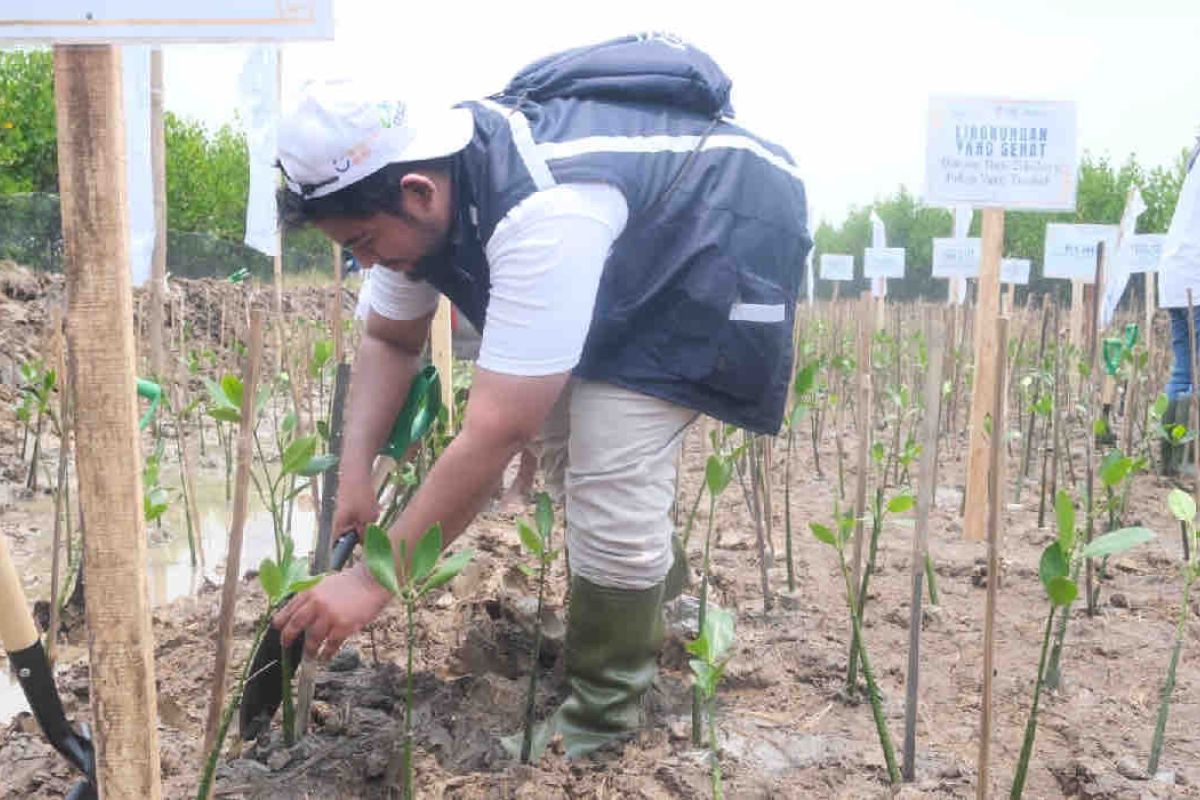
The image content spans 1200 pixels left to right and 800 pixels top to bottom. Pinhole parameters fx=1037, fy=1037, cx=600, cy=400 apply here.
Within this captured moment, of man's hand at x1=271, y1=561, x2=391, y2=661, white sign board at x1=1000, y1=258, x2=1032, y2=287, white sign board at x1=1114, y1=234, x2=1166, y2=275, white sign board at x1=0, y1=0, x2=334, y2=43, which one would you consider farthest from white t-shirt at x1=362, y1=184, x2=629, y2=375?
white sign board at x1=1000, y1=258, x2=1032, y2=287

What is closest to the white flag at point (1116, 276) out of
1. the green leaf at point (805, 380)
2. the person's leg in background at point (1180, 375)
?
the person's leg in background at point (1180, 375)

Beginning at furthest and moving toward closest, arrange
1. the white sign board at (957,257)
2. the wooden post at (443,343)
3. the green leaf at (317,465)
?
the white sign board at (957,257), the wooden post at (443,343), the green leaf at (317,465)

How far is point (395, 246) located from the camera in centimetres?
160

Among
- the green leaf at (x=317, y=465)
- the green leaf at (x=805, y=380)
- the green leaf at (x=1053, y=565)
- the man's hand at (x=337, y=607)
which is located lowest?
the man's hand at (x=337, y=607)

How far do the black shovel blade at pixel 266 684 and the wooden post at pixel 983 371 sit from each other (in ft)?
7.10

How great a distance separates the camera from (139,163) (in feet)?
13.6

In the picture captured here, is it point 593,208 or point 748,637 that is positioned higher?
point 593,208

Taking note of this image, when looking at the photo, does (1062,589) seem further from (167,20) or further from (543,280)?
(167,20)

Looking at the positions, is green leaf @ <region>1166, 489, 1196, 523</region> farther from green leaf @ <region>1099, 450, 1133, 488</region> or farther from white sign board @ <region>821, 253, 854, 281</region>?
white sign board @ <region>821, 253, 854, 281</region>

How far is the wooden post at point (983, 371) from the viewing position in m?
3.19

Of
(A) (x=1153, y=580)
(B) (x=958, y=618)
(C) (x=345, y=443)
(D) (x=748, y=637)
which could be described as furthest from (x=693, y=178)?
(A) (x=1153, y=580)

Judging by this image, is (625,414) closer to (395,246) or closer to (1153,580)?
(395,246)

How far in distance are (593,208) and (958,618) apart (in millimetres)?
1513

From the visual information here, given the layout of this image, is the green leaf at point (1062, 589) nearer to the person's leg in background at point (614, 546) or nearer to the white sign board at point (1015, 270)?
the person's leg in background at point (614, 546)
